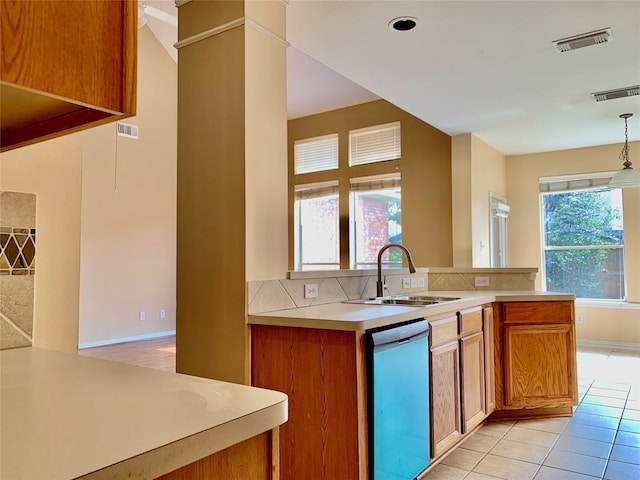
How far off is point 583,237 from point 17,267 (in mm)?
6508

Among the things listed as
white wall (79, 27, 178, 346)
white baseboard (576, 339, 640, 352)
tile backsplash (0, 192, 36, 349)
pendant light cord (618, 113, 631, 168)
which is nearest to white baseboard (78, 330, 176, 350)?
white wall (79, 27, 178, 346)

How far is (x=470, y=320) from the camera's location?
303 centimetres

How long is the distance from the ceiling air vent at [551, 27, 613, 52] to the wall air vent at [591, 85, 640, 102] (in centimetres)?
109

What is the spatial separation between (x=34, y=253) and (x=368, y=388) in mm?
1327

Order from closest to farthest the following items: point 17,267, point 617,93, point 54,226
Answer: point 17,267 → point 54,226 → point 617,93

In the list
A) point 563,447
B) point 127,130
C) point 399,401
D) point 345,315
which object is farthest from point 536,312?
point 127,130

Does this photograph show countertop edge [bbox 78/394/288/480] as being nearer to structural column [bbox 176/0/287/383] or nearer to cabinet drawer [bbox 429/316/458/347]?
structural column [bbox 176/0/287/383]

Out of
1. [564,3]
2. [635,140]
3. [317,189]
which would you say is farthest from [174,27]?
[635,140]

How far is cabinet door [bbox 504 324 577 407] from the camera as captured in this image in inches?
135

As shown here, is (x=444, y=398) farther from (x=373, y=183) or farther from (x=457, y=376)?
(x=373, y=183)

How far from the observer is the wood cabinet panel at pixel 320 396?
1.93m

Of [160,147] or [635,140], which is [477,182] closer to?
[635,140]

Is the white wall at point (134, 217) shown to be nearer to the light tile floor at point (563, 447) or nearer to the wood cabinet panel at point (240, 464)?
the light tile floor at point (563, 447)

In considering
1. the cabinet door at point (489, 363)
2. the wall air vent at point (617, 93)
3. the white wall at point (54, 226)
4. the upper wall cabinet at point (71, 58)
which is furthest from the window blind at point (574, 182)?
the upper wall cabinet at point (71, 58)
